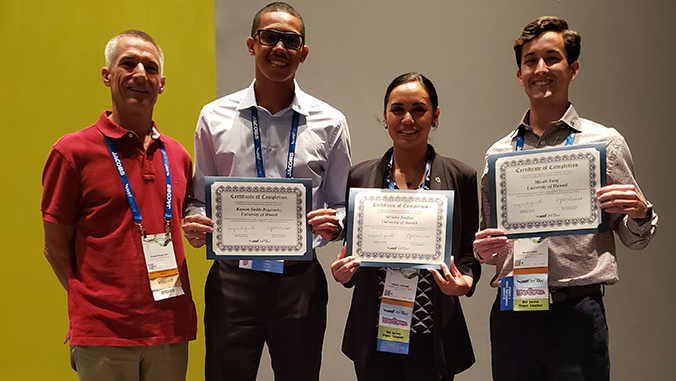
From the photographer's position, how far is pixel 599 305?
2.20 metres

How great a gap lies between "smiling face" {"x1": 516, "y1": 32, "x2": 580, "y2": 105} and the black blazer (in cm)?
44

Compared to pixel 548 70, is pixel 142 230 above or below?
below

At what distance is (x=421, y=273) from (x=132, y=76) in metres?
1.53

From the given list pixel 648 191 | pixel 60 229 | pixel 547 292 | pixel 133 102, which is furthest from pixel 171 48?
pixel 648 191

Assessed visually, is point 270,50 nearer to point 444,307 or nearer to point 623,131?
point 444,307

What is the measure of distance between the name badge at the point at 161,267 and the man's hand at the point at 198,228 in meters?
0.12

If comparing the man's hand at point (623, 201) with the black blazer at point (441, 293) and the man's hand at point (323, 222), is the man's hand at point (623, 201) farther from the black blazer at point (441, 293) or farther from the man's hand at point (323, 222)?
the man's hand at point (323, 222)

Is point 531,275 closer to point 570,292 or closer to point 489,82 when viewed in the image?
point 570,292

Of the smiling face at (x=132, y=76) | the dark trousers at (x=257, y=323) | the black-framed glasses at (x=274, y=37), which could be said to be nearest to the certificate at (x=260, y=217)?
the dark trousers at (x=257, y=323)

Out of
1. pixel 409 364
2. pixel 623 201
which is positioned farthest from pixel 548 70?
pixel 409 364

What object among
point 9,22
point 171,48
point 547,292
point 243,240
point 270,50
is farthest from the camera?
point 171,48

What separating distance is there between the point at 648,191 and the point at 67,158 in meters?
3.70

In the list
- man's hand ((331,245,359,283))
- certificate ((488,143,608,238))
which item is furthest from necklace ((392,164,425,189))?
man's hand ((331,245,359,283))

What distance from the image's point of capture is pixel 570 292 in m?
2.19
